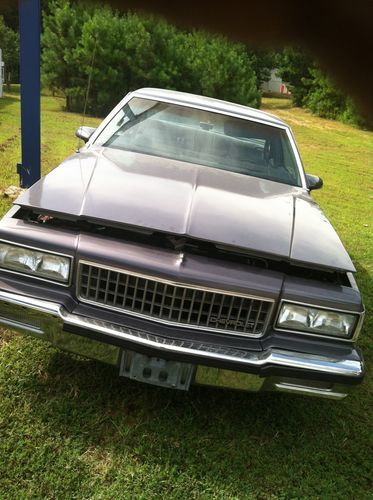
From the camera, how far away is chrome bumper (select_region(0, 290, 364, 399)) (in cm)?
219

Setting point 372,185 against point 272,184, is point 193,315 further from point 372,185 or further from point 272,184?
point 372,185

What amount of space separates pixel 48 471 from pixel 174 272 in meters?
1.02

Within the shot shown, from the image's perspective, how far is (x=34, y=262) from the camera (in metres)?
2.32

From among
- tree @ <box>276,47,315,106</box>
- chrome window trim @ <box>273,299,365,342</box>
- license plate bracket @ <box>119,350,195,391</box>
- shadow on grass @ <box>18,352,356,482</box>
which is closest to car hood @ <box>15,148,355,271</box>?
chrome window trim @ <box>273,299,365,342</box>

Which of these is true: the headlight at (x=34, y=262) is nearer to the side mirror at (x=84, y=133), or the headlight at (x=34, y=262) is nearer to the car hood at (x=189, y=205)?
the car hood at (x=189, y=205)

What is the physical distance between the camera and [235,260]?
7.72ft

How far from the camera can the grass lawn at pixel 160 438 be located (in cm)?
216

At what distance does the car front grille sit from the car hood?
253 mm

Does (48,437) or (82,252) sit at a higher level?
(82,252)

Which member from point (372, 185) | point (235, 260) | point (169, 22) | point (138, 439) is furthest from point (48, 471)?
point (372, 185)

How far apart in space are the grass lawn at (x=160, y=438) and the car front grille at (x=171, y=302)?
0.60m

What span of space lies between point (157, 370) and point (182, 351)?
208 millimetres

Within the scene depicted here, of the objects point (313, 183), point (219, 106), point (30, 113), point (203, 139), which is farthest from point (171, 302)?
point (30, 113)

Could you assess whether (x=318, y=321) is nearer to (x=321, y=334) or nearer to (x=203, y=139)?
(x=321, y=334)
